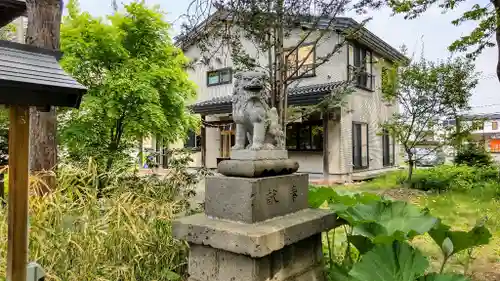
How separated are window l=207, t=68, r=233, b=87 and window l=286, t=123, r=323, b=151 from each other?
155 inches

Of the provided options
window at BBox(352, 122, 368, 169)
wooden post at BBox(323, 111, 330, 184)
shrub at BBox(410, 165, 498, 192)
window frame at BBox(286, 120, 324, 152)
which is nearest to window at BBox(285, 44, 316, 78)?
wooden post at BBox(323, 111, 330, 184)

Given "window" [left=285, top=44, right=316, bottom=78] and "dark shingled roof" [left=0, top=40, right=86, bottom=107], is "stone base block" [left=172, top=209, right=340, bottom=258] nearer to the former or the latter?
"dark shingled roof" [left=0, top=40, right=86, bottom=107]

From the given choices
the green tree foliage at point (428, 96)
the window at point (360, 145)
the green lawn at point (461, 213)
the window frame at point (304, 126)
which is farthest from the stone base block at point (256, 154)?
the window at point (360, 145)

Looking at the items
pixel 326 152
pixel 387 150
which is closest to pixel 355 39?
pixel 326 152

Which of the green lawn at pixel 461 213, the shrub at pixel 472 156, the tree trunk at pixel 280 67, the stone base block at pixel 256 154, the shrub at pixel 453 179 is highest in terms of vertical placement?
the tree trunk at pixel 280 67

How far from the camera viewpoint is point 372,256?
256 centimetres

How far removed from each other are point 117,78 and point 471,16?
8.49 metres

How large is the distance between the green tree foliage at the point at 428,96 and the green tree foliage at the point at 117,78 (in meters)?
7.63

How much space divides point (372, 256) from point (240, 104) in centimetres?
160

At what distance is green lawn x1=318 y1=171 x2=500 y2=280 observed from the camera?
4355 millimetres

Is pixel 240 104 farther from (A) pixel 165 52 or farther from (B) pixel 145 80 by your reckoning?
(A) pixel 165 52

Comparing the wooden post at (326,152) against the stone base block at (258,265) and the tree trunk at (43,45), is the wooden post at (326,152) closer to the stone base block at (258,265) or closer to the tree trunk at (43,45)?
the tree trunk at (43,45)

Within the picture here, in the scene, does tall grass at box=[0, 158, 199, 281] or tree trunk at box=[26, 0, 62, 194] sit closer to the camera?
tall grass at box=[0, 158, 199, 281]

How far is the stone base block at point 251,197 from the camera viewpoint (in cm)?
270
